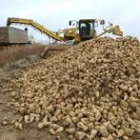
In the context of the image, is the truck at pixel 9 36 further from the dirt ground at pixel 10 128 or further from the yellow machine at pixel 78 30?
the dirt ground at pixel 10 128

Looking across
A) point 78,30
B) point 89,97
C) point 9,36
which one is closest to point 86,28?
point 78,30

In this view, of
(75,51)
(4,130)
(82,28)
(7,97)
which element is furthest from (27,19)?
(4,130)

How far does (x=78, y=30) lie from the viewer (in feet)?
81.4

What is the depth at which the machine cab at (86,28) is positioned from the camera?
24031 millimetres

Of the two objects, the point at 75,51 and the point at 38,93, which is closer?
the point at 38,93

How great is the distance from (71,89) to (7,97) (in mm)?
1667

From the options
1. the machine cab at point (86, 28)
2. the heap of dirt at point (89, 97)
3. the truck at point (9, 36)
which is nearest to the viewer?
the heap of dirt at point (89, 97)

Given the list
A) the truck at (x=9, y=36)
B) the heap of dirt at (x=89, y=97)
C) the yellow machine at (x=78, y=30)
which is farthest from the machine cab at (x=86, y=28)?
the heap of dirt at (x=89, y=97)

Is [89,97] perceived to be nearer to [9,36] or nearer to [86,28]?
[9,36]

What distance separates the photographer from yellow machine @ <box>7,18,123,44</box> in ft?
79.0

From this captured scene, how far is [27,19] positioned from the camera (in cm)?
2502

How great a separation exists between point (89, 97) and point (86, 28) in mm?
17440

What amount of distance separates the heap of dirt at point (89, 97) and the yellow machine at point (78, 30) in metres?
15.3

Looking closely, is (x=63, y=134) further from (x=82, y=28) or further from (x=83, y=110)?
(x=82, y=28)
